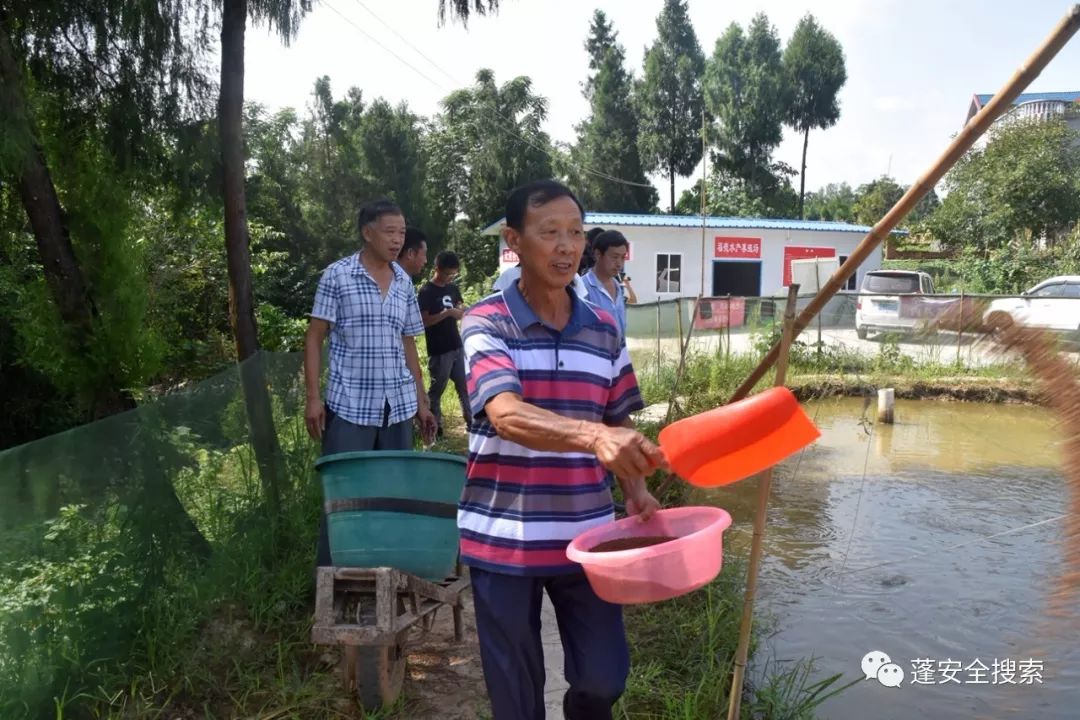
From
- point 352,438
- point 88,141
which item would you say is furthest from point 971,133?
point 88,141

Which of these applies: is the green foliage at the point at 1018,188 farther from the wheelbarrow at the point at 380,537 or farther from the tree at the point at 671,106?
the wheelbarrow at the point at 380,537

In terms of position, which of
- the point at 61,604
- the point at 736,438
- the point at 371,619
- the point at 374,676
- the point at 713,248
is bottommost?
the point at 374,676

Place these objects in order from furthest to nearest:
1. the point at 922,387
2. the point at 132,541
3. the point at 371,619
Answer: the point at 922,387, the point at 132,541, the point at 371,619

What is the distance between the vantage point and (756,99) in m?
32.5

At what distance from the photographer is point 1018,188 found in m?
21.3

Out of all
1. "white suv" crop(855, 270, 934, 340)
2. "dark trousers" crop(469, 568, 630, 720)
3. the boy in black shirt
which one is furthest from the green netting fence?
"white suv" crop(855, 270, 934, 340)

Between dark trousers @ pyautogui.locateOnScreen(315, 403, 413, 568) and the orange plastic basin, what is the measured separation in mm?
2134

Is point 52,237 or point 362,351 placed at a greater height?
point 52,237

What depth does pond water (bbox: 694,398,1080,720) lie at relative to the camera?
3590mm

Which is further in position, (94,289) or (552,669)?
(94,289)

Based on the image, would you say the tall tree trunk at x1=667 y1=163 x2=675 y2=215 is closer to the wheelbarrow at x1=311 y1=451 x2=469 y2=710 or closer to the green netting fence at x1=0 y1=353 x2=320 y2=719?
the green netting fence at x1=0 y1=353 x2=320 y2=719

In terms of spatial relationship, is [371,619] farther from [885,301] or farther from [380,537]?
[885,301]

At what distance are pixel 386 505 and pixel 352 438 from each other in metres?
0.75

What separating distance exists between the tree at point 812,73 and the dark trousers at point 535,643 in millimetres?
34202
